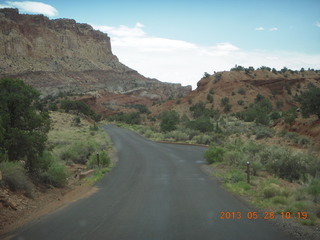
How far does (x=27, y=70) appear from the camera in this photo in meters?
109

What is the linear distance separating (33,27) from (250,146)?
13189 centimetres

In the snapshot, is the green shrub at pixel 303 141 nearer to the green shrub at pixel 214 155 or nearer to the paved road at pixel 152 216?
the green shrub at pixel 214 155

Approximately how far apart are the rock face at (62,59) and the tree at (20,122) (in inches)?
3644

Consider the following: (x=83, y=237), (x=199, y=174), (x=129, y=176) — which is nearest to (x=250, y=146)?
Result: (x=199, y=174)

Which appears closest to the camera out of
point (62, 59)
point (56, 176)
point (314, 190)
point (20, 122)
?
point (314, 190)

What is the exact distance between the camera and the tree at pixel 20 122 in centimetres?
1187

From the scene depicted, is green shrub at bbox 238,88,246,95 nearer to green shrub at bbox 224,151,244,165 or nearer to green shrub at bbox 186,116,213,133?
green shrub at bbox 186,116,213,133

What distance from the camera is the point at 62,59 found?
13375cm

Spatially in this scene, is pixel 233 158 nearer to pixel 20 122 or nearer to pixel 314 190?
pixel 314 190

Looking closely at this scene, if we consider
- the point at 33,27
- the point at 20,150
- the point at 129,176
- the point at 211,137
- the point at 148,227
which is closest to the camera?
the point at 148,227

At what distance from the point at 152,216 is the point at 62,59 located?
133428 mm

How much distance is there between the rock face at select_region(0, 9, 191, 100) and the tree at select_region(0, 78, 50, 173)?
92.5m

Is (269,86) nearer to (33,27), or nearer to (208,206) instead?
(208,206)

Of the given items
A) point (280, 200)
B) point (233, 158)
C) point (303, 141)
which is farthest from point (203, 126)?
point (280, 200)
